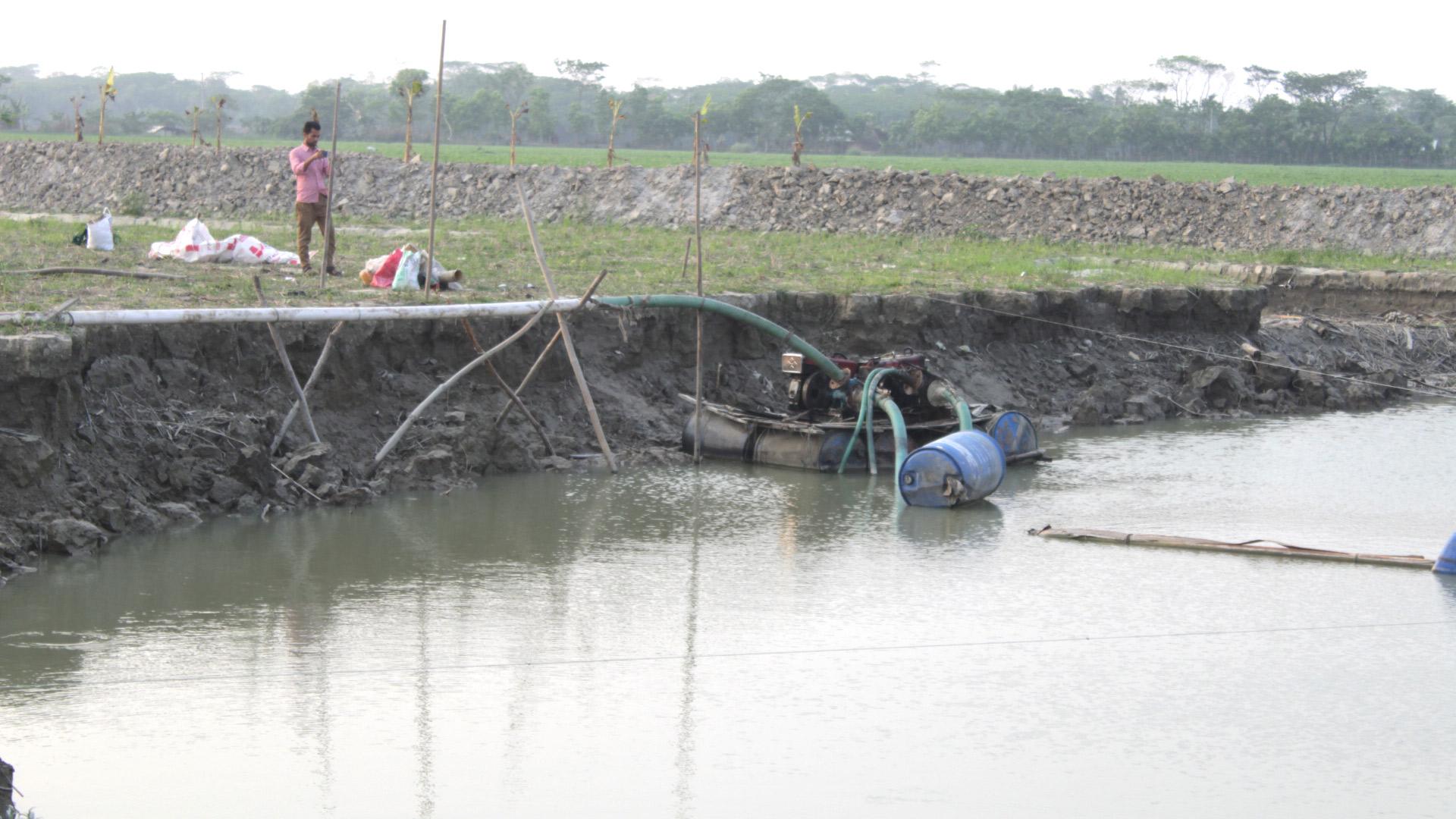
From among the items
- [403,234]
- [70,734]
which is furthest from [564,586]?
[403,234]

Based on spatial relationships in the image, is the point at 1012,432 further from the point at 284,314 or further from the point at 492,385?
the point at 284,314

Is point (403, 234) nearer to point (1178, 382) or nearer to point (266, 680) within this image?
point (1178, 382)

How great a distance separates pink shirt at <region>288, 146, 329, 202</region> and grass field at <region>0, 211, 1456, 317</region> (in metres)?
0.85

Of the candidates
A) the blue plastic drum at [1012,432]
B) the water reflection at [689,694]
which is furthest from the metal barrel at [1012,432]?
the water reflection at [689,694]

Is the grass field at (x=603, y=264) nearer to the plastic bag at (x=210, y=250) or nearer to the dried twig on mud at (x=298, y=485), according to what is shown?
the plastic bag at (x=210, y=250)

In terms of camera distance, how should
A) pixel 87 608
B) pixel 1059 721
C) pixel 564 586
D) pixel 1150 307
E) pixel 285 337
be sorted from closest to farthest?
pixel 1059 721
pixel 87 608
pixel 564 586
pixel 285 337
pixel 1150 307

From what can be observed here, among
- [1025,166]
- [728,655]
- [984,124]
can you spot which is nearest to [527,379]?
[728,655]

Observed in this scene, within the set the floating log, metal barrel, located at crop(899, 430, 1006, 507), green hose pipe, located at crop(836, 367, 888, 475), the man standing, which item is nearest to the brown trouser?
the man standing

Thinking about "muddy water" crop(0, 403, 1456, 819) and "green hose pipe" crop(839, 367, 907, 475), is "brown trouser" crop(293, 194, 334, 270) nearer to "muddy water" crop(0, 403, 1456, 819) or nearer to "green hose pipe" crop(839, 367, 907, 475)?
"muddy water" crop(0, 403, 1456, 819)

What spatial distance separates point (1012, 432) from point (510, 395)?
4.62 m

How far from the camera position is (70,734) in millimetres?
6957

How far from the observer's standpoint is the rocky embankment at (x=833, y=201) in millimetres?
29141

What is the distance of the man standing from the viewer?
15.0 m

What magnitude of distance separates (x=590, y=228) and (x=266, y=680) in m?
21.8
